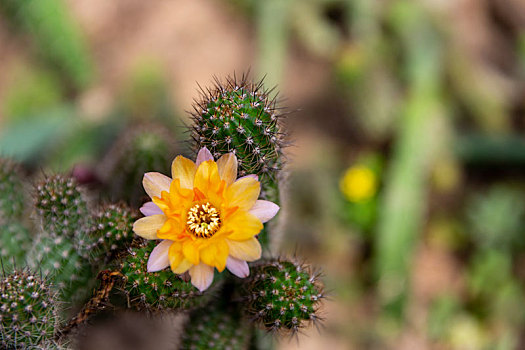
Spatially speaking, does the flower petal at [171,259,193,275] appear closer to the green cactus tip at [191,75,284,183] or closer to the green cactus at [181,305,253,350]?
the green cactus tip at [191,75,284,183]

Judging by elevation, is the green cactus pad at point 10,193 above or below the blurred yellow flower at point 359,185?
below

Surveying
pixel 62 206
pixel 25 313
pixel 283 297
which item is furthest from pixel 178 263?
pixel 62 206

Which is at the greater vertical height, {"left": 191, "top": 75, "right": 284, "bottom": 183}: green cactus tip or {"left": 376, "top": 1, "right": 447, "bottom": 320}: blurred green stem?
{"left": 376, "top": 1, "right": 447, "bottom": 320}: blurred green stem

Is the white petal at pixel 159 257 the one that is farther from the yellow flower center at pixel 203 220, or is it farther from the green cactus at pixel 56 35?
the green cactus at pixel 56 35

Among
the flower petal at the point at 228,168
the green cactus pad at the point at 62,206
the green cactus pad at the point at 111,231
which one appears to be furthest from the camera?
the green cactus pad at the point at 62,206

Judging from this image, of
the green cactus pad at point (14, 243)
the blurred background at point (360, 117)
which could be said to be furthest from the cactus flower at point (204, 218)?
the blurred background at point (360, 117)

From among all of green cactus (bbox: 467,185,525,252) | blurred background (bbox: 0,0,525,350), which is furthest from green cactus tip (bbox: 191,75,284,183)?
Answer: green cactus (bbox: 467,185,525,252)

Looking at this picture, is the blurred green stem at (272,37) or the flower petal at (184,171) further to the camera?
the blurred green stem at (272,37)
